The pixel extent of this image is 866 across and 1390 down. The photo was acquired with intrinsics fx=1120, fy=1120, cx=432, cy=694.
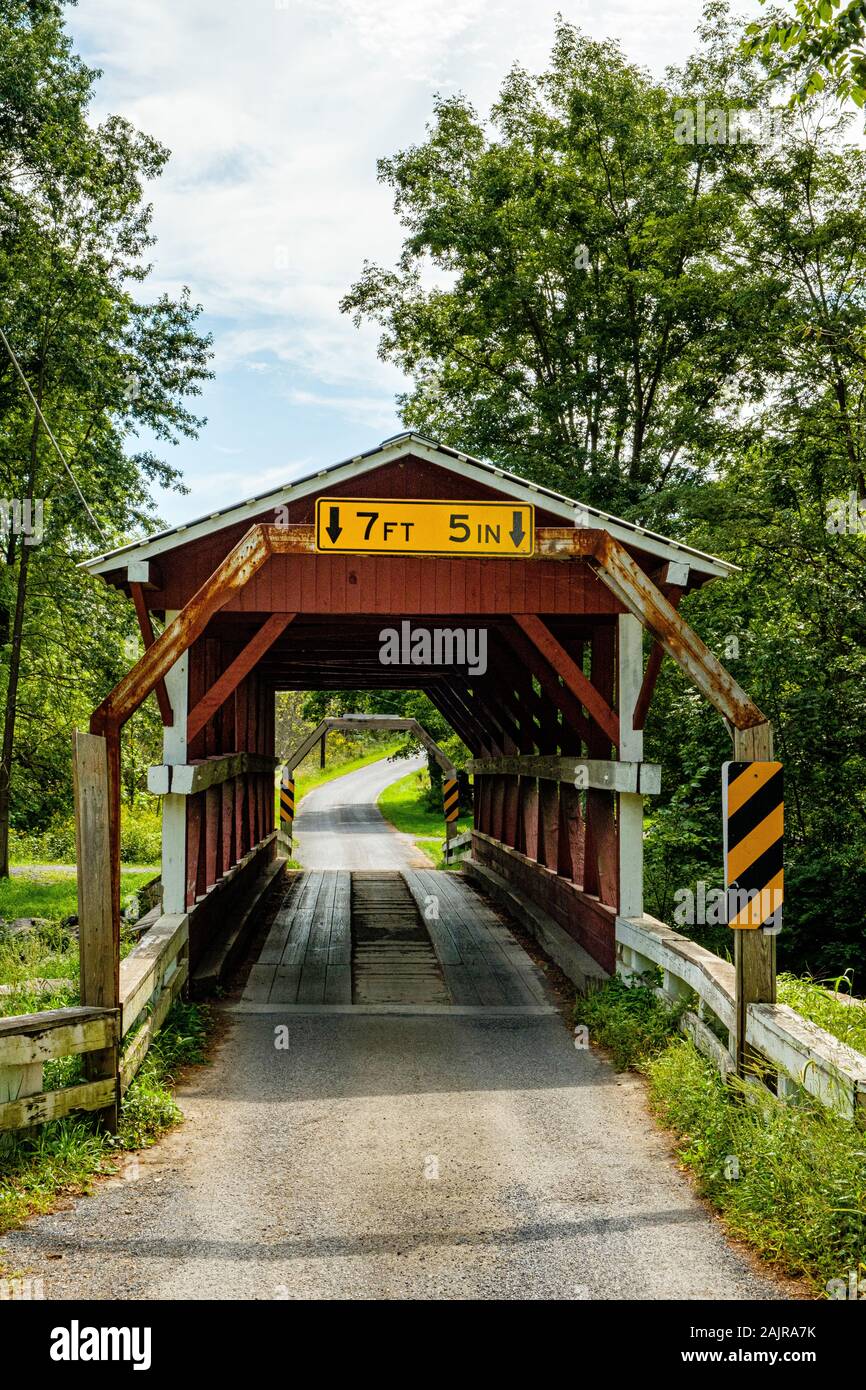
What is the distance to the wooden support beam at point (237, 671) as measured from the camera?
7.93m

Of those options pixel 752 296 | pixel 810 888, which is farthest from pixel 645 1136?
pixel 752 296

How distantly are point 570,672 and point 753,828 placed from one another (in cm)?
289

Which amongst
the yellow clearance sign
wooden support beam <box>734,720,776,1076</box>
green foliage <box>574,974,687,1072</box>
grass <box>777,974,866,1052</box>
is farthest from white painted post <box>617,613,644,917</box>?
wooden support beam <box>734,720,776,1076</box>

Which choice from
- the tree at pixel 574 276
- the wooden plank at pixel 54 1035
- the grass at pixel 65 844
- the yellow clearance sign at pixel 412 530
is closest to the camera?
the wooden plank at pixel 54 1035

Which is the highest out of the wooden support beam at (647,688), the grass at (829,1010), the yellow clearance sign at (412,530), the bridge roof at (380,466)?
the bridge roof at (380,466)

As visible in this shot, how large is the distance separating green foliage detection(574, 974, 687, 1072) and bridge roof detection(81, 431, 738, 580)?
3.11 meters

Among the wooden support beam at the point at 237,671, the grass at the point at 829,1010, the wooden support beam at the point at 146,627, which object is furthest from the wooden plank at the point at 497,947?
the wooden support beam at the point at 146,627

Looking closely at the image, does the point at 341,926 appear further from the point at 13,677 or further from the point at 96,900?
the point at 96,900

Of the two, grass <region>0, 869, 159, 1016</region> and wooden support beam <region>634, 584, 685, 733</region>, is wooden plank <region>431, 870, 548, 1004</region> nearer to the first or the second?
wooden support beam <region>634, 584, 685, 733</region>

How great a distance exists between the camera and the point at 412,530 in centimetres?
627

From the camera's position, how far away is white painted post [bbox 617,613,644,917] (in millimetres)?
8391

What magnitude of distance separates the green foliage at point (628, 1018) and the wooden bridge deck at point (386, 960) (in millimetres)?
753

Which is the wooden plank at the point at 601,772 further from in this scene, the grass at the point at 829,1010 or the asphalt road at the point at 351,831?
the asphalt road at the point at 351,831
